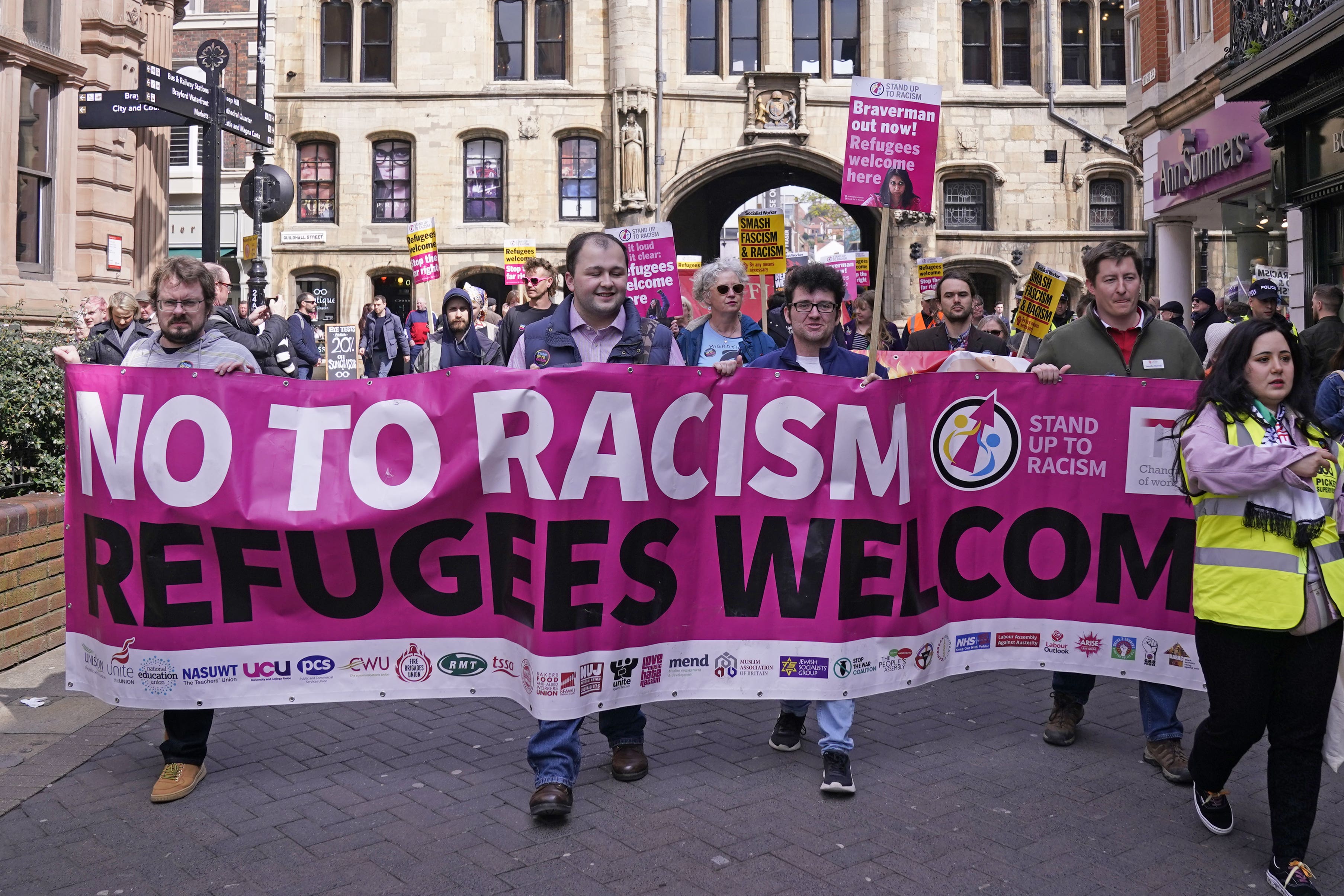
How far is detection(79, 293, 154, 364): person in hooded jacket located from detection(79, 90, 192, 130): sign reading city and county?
4350 millimetres

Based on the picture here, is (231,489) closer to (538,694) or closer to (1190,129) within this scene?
(538,694)

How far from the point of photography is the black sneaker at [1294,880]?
3.97 m

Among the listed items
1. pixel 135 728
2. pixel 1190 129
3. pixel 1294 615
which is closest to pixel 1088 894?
pixel 1294 615

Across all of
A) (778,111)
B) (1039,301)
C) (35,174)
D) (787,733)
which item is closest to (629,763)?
(787,733)

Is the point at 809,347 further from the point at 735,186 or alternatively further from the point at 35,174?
the point at 735,186

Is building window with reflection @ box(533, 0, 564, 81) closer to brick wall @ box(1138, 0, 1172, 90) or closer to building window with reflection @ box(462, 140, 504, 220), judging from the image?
building window with reflection @ box(462, 140, 504, 220)

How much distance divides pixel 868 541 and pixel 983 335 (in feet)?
14.4

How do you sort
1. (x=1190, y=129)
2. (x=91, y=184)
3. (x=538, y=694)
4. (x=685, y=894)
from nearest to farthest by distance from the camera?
1. (x=685, y=894)
2. (x=538, y=694)
3. (x=91, y=184)
4. (x=1190, y=129)

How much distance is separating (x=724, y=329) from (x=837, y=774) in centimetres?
324

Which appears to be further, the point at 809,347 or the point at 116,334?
the point at 116,334

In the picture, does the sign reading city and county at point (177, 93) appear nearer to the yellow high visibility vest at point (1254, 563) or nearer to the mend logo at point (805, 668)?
the mend logo at point (805, 668)

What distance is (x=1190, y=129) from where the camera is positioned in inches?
769

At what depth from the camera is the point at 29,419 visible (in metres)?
7.76

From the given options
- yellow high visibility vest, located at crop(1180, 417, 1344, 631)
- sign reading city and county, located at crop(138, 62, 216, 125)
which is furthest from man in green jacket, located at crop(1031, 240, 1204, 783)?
sign reading city and county, located at crop(138, 62, 216, 125)
